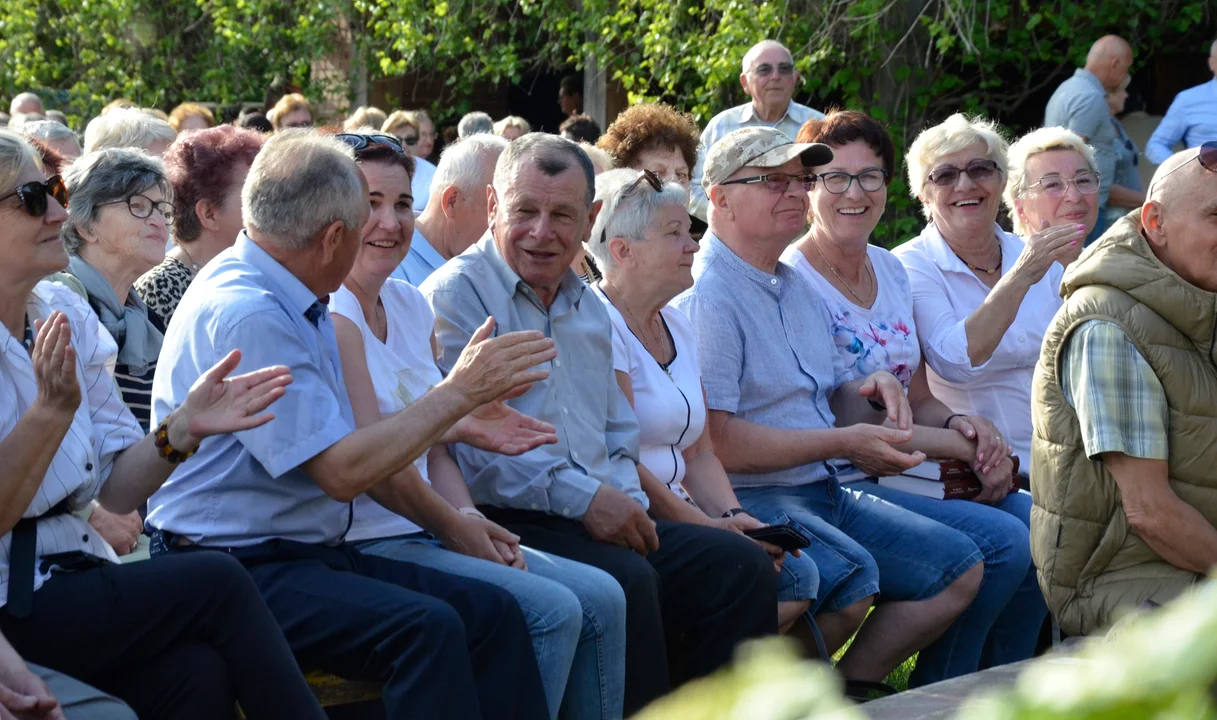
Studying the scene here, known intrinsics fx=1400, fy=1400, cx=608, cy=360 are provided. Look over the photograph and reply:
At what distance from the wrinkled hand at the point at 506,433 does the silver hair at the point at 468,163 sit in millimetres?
1679

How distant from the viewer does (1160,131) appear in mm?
8836

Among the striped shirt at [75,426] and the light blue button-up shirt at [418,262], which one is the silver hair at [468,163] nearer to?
the light blue button-up shirt at [418,262]

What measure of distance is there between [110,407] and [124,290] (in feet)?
3.58

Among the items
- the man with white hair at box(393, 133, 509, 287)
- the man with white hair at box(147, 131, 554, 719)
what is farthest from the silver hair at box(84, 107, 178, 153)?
the man with white hair at box(147, 131, 554, 719)

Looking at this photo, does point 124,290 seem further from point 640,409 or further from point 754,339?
point 754,339

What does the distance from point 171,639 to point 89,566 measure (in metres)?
0.23

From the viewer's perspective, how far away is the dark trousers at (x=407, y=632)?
2803 mm

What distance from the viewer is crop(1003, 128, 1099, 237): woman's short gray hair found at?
16.6ft

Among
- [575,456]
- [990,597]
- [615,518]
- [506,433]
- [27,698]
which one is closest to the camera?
[27,698]

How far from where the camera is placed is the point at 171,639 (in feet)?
8.77

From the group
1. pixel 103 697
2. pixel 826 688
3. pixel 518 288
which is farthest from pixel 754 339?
pixel 826 688

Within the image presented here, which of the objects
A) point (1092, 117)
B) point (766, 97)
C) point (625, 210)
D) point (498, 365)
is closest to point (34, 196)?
point (498, 365)

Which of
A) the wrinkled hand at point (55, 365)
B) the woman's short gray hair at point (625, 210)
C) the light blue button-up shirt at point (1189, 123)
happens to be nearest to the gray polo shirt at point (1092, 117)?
the light blue button-up shirt at point (1189, 123)

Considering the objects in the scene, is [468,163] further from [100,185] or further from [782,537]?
[782,537]
